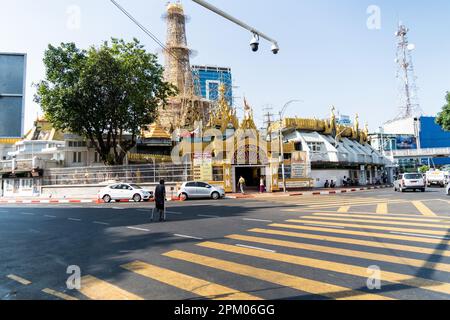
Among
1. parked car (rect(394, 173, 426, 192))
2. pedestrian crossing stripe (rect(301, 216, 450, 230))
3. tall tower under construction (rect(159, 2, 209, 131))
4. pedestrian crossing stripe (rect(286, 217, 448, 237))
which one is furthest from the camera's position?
tall tower under construction (rect(159, 2, 209, 131))

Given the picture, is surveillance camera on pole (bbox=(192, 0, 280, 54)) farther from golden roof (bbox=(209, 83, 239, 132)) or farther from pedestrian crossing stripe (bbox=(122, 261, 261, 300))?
golden roof (bbox=(209, 83, 239, 132))

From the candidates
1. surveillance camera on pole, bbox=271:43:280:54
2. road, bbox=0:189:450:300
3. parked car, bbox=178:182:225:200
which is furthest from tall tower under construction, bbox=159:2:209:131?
road, bbox=0:189:450:300

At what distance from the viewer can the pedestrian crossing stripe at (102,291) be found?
14.8 feet

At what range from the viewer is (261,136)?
3319 centimetres

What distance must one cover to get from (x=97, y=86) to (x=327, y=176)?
29.3 meters

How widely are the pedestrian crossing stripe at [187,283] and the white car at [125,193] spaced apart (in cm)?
1879

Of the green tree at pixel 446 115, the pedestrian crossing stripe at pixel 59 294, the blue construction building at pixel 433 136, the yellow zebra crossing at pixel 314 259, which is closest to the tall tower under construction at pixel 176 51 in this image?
the green tree at pixel 446 115

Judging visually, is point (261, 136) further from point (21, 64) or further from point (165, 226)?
point (21, 64)

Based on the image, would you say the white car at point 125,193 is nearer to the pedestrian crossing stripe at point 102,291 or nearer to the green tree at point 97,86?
→ the green tree at point 97,86

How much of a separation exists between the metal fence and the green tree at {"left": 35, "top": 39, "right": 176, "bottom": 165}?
416cm

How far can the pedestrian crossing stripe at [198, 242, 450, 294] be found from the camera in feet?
15.4

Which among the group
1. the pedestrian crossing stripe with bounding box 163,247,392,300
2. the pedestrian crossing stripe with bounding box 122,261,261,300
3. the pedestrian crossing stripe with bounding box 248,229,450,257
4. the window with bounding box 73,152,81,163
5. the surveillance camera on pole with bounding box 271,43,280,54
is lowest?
the pedestrian crossing stripe with bounding box 122,261,261,300

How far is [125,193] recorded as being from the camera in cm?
2467
